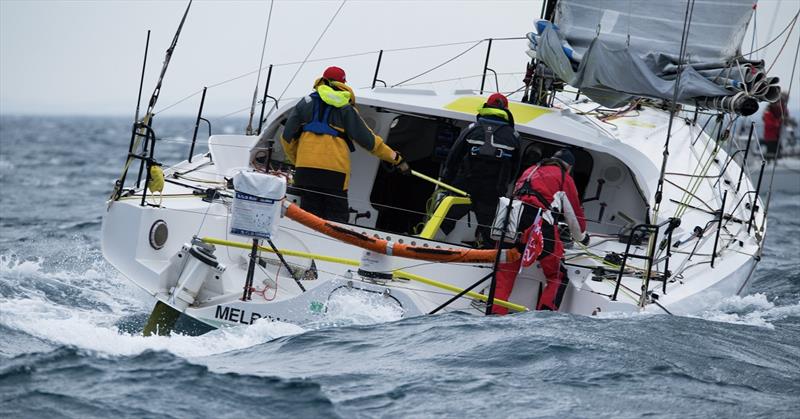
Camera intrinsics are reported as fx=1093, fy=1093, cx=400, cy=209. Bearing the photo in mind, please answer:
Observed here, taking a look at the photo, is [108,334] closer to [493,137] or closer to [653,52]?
[493,137]

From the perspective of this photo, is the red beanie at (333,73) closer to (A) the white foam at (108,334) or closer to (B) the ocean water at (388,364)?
(B) the ocean water at (388,364)

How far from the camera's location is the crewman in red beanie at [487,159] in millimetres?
7141

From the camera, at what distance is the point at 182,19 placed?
6816 mm

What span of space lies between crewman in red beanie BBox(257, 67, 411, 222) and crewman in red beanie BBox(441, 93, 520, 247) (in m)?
0.53

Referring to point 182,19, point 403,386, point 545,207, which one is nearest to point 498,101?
point 545,207

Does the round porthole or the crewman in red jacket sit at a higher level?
the crewman in red jacket

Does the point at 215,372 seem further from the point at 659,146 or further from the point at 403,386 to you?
the point at 659,146

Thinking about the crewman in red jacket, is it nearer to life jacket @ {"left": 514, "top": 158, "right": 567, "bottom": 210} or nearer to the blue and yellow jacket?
life jacket @ {"left": 514, "top": 158, "right": 567, "bottom": 210}

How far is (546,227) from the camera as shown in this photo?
6.59 meters

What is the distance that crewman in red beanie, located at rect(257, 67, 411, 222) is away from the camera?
7012 mm

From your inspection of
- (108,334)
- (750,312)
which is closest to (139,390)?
(108,334)

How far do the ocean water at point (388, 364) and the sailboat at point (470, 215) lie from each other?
266 mm

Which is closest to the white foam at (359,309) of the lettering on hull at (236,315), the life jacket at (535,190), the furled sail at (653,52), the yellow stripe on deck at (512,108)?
the lettering on hull at (236,315)

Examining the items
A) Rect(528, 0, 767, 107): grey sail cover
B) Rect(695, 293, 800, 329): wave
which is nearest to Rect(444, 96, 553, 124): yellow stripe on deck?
Rect(528, 0, 767, 107): grey sail cover
